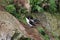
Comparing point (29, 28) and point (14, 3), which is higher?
point (14, 3)

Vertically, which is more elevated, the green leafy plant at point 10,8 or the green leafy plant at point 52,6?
the green leafy plant at point 10,8

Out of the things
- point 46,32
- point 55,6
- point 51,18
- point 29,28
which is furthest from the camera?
point 55,6

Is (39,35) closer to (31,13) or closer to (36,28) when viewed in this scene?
(36,28)

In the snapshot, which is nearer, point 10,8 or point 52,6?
point 10,8

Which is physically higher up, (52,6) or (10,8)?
(10,8)

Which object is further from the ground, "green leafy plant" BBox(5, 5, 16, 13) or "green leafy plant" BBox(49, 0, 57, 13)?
"green leafy plant" BBox(5, 5, 16, 13)

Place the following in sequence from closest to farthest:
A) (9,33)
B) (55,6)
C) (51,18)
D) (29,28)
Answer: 1. (9,33)
2. (29,28)
3. (51,18)
4. (55,6)

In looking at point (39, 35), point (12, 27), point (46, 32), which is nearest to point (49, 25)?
point (46, 32)

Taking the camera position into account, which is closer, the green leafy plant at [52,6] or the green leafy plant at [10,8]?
the green leafy plant at [10,8]

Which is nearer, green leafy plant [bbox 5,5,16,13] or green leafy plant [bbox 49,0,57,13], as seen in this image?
green leafy plant [bbox 5,5,16,13]

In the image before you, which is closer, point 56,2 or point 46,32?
point 46,32
